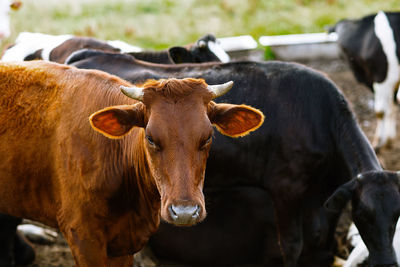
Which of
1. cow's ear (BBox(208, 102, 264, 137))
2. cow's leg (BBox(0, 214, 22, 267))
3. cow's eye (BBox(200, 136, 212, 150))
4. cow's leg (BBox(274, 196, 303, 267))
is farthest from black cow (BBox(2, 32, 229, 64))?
cow's eye (BBox(200, 136, 212, 150))

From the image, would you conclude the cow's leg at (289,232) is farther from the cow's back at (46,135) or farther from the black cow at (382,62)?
the black cow at (382,62)

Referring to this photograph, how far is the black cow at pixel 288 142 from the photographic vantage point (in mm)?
4871

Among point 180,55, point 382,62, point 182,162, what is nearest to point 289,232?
point 182,162

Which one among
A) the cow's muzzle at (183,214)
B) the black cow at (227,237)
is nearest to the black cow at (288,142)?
the black cow at (227,237)

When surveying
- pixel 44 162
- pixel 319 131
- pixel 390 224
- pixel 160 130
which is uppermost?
pixel 160 130

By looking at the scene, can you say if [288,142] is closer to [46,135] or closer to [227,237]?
[227,237]

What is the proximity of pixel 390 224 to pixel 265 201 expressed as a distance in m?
1.61

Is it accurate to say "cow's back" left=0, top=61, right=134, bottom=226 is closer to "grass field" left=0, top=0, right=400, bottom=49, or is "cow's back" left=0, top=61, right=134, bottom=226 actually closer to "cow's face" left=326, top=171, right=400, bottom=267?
"cow's face" left=326, top=171, right=400, bottom=267

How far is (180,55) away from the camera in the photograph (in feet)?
22.5

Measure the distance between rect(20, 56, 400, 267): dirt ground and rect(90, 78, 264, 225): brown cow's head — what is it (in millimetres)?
2435

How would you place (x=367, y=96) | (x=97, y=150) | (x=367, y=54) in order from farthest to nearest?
(x=367, y=96) → (x=367, y=54) → (x=97, y=150)

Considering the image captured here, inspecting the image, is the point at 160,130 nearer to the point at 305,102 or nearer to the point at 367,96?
the point at 305,102

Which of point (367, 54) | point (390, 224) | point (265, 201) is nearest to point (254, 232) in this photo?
point (265, 201)

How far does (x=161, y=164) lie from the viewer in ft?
10.9
